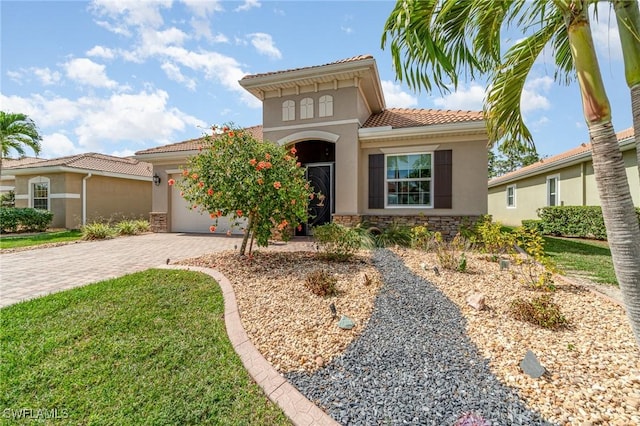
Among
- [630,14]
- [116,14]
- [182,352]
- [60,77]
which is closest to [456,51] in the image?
[630,14]

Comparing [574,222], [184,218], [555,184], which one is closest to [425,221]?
[574,222]

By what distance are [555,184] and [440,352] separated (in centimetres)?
1720

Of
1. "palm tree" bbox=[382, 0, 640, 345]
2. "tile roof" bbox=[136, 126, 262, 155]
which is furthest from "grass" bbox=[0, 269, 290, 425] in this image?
"tile roof" bbox=[136, 126, 262, 155]

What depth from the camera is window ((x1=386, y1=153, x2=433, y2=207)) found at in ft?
32.5

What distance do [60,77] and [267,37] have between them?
661 centimetres

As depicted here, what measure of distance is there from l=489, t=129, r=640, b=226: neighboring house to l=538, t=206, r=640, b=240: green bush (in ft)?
2.47

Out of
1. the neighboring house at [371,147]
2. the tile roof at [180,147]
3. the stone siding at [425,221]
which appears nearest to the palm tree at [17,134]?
the tile roof at [180,147]

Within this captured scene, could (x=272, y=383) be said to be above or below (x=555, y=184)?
below

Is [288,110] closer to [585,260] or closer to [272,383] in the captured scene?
[272,383]

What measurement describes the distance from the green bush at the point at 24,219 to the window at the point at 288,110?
13052 millimetres

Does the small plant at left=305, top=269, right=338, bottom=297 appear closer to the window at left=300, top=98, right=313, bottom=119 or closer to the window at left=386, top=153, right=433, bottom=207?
the window at left=386, top=153, right=433, bottom=207

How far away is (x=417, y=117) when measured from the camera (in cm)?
1088

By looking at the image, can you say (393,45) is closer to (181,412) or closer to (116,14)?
(181,412)

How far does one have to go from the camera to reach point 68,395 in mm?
2459
